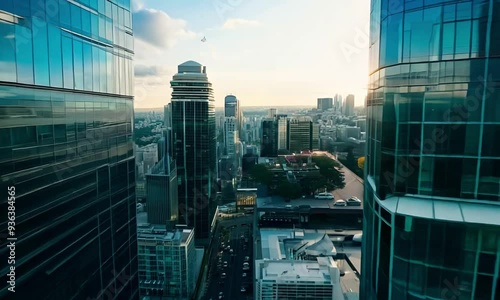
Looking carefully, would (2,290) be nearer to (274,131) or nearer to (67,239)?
(67,239)

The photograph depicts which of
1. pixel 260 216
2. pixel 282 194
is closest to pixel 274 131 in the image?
pixel 282 194

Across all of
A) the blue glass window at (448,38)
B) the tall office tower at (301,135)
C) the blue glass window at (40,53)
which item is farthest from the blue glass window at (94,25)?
the tall office tower at (301,135)

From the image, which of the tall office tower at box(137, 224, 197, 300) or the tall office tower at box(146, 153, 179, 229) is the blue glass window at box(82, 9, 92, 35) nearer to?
the tall office tower at box(137, 224, 197, 300)

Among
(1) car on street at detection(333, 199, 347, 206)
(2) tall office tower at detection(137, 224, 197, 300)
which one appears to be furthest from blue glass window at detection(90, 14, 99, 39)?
(1) car on street at detection(333, 199, 347, 206)

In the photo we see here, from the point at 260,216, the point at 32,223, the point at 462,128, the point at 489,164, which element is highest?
the point at 462,128

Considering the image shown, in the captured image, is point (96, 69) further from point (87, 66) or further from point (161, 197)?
point (161, 197)

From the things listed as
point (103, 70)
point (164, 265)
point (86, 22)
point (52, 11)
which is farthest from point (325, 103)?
point (52, 11)

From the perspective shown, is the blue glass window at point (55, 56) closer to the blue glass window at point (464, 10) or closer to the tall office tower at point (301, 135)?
the blue glass window at point (464, 10)
